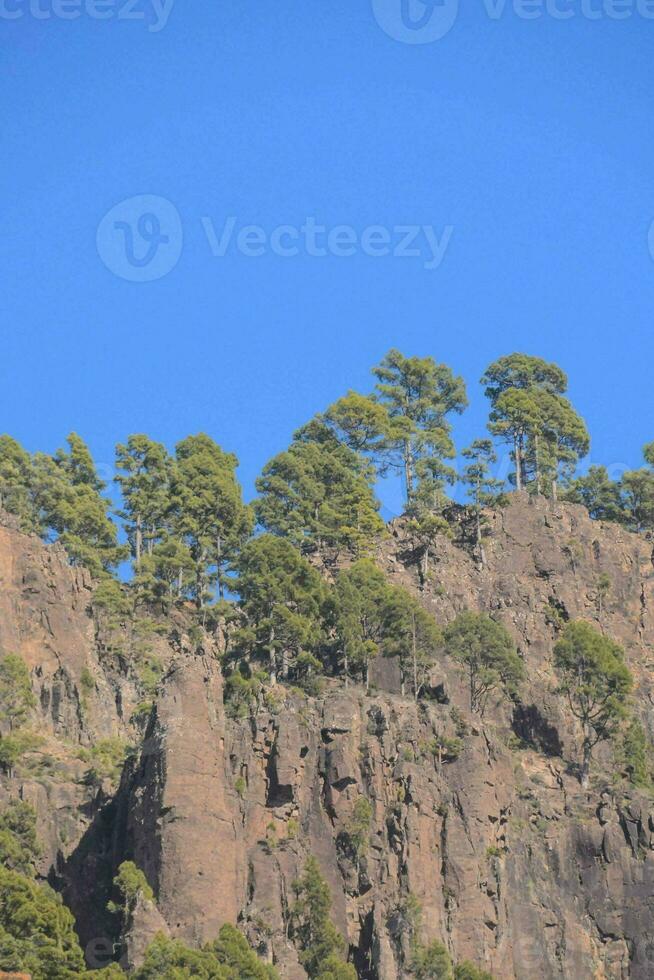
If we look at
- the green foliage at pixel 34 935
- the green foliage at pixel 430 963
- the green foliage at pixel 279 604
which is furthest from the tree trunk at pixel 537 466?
the green foliage at pixel 34 935

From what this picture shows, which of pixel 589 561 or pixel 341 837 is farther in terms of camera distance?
pixel 589 561

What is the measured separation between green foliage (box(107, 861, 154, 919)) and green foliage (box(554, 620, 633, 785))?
3464 cm

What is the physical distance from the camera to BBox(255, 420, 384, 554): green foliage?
505 ft

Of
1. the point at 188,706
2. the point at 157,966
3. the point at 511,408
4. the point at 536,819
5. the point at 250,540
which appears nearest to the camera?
the point at 157,966

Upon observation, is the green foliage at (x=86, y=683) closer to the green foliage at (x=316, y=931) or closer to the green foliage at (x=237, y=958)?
the green foliage at (x=316, y=931)

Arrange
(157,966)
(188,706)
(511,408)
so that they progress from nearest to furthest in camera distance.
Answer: (157,966) → (188,706) → (511,408)

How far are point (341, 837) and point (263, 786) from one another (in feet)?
15.1

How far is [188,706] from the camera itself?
390ft

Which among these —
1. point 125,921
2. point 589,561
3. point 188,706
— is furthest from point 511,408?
point 125,921

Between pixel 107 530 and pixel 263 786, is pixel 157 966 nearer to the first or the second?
pixel 263 786

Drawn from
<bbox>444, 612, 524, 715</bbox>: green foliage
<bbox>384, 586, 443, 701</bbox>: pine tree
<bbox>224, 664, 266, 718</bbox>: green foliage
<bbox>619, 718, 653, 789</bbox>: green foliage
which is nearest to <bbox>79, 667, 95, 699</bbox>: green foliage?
<bbox>224, 664, 266, 718</bbox>: green foliage

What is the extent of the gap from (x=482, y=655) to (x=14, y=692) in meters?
27.1

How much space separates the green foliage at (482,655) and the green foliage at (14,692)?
24233mm

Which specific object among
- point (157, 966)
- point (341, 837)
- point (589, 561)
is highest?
point (589, 561)
